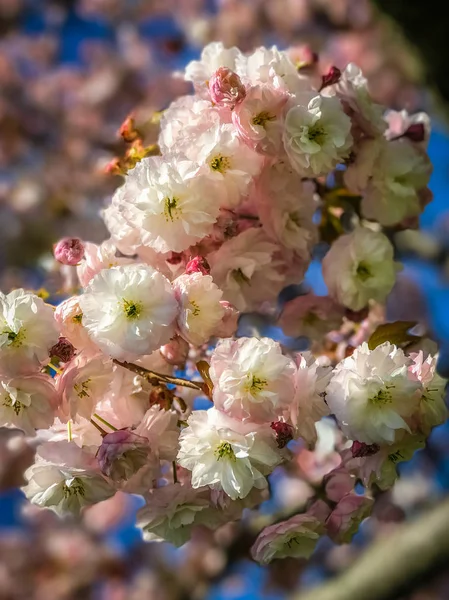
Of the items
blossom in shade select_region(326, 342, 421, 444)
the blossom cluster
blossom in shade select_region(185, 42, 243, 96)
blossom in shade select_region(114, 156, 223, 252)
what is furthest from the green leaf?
blossom in shade select_region(185, 42, 243, 96)

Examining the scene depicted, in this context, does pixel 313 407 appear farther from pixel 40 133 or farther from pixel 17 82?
pixel 17 82

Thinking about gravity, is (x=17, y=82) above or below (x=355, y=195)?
below

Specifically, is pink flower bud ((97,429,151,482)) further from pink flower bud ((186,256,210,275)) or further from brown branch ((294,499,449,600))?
brown branch ((294,499,449,600))

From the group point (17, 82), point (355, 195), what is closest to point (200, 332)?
point (355, 195)

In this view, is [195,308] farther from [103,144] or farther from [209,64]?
[103,144]

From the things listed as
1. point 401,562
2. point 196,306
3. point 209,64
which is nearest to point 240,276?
point 196,306

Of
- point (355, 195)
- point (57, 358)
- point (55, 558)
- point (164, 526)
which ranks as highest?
point (355, 195)
